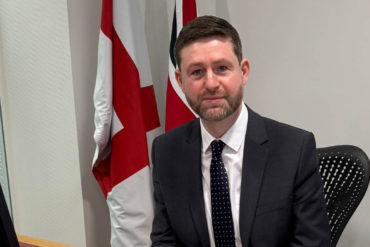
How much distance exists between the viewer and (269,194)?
A: 1427 mm

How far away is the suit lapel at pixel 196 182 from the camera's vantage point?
58.6 inches

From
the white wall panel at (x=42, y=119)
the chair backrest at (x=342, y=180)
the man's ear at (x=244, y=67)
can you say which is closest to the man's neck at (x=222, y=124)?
the man's ear at (x=244, y=67)

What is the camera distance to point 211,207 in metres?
1.49

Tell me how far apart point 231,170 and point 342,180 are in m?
0.57

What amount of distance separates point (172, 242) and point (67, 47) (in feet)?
4.33

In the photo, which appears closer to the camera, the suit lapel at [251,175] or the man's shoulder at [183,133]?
the suit lapel at [251,175]

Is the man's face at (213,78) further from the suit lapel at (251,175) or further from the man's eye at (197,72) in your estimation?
the suit lapel at (251,175)

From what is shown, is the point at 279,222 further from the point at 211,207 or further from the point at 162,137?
the point at 162,137

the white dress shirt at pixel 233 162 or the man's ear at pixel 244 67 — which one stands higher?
the man's ear at pixel 244 67

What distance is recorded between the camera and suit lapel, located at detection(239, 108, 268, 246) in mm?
1424

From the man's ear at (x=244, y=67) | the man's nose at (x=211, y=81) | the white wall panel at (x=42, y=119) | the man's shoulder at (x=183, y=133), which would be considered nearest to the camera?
the man's nose at (x=211, y=81)

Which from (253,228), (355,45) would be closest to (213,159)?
(253,228)

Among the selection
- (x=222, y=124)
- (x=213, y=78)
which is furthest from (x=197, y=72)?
(x=222, y=124)

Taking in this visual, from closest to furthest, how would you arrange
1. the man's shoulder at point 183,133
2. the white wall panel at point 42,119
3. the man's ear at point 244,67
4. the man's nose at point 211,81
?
1. the man's nose at point 211,81
2. the man's ear at point 244,67
3. the man's shoulder at point 183,133
4. the white wall panel at point 42,119
